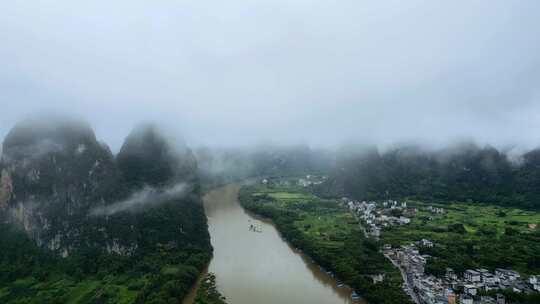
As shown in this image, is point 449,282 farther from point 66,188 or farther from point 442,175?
point 442,175

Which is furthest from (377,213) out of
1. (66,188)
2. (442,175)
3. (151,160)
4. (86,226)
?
(66,188)

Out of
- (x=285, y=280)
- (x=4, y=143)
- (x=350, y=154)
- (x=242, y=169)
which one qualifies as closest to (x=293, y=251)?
(x=285, y=280)

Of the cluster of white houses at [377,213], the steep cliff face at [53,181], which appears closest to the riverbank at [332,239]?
the cluster of white houses at [377,213]

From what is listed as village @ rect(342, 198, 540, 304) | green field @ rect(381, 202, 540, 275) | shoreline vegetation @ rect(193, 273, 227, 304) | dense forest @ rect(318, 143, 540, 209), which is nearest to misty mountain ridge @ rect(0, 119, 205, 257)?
shoreline vegetation @ rect(193, 273, 227, 304)

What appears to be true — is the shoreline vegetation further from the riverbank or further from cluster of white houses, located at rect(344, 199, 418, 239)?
cluster of white houses, located at rect(344, 199, 418, 239)

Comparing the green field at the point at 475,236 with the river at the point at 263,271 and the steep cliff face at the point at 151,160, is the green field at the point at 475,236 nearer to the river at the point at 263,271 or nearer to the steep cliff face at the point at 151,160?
the river at the point at 263,271

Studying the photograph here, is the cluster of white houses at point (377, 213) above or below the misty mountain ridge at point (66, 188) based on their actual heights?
below
